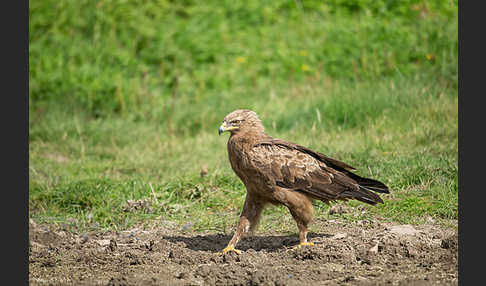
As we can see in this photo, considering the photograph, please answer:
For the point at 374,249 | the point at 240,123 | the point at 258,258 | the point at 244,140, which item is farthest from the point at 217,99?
the point at 374,249

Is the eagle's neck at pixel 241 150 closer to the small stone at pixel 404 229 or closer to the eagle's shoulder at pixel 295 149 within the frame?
the eagle's shoulder at pixel 295 149

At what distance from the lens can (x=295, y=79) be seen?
10.7m

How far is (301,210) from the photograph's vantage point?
508 cm

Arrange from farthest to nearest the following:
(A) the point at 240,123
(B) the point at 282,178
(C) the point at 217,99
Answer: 1. (C) the point at 217,99
2. (A) the point at 240,123
3. (B) the point at 282,178

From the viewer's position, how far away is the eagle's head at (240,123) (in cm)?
524

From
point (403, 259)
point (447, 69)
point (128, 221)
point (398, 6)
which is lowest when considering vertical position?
point (128, 221)

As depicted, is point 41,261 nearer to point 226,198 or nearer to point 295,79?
point 226,198

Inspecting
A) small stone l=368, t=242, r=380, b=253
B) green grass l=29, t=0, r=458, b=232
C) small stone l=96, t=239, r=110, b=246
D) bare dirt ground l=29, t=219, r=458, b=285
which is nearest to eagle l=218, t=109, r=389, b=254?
bare dirt ground l=29, t=219, r=458, b=285

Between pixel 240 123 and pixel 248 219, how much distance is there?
0.85 metres

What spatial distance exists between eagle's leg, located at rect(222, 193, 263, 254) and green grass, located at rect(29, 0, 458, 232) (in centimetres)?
63

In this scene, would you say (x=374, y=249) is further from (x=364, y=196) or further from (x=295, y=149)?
(x=295, y=149)

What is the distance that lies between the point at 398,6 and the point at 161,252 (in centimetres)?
779

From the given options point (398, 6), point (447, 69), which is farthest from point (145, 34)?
point (447, 69)

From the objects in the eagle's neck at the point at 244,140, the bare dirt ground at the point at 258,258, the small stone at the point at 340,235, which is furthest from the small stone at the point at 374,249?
the eagle's neck at the point at 244,140
